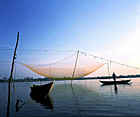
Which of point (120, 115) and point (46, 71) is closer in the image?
point (120, 115)

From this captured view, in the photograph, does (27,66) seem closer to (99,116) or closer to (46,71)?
(46,71)

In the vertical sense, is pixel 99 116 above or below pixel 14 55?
below

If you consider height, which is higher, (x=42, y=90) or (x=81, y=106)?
(x=42, y=90)

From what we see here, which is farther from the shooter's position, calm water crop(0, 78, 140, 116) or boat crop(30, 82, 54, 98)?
boat crop(30, 82, 54, 98)

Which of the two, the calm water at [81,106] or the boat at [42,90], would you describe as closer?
the calm water at [81,106]

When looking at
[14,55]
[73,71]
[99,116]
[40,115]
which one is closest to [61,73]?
[73,71]

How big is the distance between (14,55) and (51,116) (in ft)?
24.0

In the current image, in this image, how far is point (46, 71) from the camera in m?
17.2

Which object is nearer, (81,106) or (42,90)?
(81,106)

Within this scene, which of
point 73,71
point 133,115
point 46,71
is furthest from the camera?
point 73,71

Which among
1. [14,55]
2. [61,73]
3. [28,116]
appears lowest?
[28,116]

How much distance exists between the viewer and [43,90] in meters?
14.3

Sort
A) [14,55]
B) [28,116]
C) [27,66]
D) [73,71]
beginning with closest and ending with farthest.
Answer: [28,116] → [14,55] → [27,66] → [73,71]

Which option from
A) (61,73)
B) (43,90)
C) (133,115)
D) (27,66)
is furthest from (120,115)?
(61,73)
